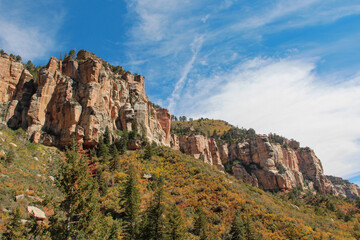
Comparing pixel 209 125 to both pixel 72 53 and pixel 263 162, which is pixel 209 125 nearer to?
pixel 263 162

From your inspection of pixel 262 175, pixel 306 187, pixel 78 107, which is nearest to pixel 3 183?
pixel 78 107

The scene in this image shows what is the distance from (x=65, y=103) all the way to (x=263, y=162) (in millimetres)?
87880

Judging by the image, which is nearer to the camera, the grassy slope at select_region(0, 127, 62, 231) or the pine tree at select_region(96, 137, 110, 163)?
the grassy slope at select_region(0, 127, 62, 231)

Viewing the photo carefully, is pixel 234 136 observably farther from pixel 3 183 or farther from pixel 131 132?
pixel 3 183

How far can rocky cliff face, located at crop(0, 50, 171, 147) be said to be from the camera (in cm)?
5594

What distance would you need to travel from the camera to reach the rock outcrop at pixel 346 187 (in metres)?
154

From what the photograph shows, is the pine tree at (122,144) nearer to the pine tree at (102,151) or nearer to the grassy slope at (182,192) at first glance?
the grassy slope at (182,192)

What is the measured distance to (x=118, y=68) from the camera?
291ft

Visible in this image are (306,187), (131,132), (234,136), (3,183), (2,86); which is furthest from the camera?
(234,136)

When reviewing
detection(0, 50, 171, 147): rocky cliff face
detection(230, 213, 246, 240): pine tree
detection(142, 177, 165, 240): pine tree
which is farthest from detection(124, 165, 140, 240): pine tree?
detection(0, 50, 171, 147): rocky cliff face

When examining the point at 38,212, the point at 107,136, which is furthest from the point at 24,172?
the point at 107,136

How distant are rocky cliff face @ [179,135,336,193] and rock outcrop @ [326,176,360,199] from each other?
50.2 meters

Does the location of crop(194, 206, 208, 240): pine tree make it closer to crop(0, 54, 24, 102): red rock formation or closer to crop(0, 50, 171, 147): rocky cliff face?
crop(0, 50, 171, 147): rocky cliff face

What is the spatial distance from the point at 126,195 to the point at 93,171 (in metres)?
17.1
